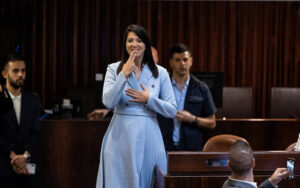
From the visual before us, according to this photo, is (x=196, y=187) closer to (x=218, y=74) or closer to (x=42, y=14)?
(x=218, y=74)

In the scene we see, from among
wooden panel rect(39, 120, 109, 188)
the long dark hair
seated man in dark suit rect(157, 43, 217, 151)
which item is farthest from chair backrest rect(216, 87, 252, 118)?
the long dark hair

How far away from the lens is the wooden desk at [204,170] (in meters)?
2.78

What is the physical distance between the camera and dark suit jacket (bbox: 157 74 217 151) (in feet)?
13.5

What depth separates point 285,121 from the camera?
5219mm

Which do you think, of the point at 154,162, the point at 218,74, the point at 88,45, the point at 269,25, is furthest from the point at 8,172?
the point at 269,25

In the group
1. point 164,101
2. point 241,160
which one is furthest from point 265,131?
point 241,160

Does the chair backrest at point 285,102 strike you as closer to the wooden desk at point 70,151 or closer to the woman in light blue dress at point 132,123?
the wooden desk at point 70,151

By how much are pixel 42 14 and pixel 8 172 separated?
3888 mm

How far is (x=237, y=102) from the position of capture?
24.5 ft

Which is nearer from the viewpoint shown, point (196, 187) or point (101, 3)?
point (196, 187)

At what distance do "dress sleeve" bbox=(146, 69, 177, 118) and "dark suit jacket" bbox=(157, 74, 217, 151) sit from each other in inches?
36.3

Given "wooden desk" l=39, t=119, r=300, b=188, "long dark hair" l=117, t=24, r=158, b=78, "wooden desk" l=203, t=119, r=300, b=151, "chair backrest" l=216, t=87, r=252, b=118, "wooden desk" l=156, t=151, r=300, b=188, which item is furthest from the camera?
"chair backrest" l=216, t=87, r=252, b=118

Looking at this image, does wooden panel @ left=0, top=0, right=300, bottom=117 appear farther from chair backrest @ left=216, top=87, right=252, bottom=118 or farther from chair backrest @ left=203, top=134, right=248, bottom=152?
chair backrest @ left=203, top=134, right=248, bottom=152

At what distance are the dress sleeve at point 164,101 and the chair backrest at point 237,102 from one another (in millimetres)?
4271
